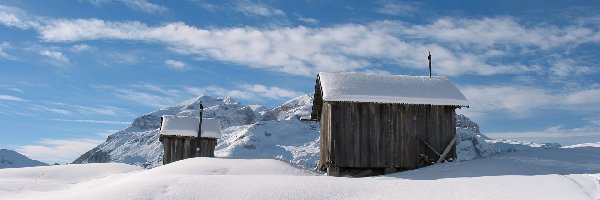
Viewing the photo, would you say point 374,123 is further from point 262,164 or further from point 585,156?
point 585,156

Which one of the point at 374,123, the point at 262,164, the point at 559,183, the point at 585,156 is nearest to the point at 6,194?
the point at 262,164

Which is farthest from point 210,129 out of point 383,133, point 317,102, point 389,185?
point 389,185

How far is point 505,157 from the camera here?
77.0ft

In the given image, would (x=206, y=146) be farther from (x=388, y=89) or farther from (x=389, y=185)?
(x=389, y=185)

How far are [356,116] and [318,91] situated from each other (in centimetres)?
437

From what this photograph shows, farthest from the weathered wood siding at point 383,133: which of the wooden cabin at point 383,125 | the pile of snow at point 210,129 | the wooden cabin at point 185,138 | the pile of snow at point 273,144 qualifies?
the pile of snow at point 273,144

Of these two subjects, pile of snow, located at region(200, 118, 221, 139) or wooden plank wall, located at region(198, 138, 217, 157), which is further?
pile of snow, located at region(200, 118, 221, 139)

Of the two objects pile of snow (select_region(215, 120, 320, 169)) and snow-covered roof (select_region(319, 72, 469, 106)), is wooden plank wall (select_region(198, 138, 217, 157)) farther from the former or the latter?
pile of snow (select_region(215, 120, 320, 169))

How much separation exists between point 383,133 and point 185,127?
2251 cm

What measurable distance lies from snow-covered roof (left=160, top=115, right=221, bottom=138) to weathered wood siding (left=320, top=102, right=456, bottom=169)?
20.2 m

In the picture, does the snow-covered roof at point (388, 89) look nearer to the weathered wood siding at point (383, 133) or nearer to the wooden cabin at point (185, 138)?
the weathered wood siding at point (383, 133)

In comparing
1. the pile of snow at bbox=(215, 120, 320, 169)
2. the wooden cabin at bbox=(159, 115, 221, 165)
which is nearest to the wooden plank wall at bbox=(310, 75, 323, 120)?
the wooden cabin at bbox=(159, 115, 221, 165)

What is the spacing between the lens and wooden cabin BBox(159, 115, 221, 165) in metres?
42.4

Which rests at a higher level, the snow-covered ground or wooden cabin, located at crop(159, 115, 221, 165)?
wooden cabin, located at crop(159, 115, 221, 165)
